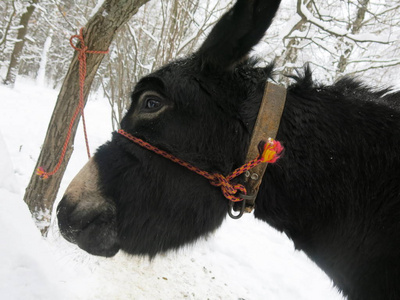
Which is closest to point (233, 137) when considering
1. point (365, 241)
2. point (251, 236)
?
point (365, 241)

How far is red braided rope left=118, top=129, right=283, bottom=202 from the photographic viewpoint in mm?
1390

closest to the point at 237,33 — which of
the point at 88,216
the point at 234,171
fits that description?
the point at 234,171

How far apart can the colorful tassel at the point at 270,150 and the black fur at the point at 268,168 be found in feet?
0.49

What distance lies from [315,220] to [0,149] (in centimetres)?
209

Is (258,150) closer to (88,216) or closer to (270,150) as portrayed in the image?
(270,150)

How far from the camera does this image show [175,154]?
161 centimetres

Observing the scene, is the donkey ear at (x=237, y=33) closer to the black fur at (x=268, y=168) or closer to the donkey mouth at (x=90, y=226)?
the black fur at (x=268, y=168)

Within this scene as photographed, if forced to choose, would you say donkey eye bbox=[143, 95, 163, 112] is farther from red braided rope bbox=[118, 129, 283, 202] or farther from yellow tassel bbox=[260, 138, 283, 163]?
yellow tassel bbox=[260, 138, 283, 163]

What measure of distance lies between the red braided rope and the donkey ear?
1.84ft

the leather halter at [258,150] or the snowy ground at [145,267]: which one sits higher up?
the leather halter at [258,150]

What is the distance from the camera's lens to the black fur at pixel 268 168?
55.9 inches

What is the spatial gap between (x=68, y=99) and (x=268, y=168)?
8.56 feet

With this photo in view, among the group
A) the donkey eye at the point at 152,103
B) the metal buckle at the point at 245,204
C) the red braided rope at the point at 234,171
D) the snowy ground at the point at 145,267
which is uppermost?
the donkey eye at the point at 152,103

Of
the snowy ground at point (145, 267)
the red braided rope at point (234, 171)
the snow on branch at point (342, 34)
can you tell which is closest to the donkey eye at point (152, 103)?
the red braided rope at point (234, 171)
